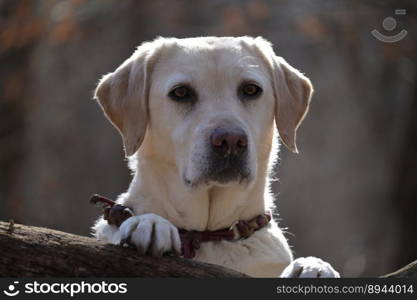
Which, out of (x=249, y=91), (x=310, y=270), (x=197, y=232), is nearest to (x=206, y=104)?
(x=249, y=91)

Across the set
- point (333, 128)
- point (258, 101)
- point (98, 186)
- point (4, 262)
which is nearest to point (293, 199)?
point (333, 128)

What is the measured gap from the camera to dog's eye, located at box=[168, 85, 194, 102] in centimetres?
438

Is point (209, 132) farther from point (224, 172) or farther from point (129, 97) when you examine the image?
point (129, 97)

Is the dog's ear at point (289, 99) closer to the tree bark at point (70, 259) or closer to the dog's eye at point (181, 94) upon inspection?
the dog's eye at point (181, 94)

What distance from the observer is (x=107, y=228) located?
4.15 metres

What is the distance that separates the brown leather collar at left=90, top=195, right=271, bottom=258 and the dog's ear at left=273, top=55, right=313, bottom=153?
17.9 inches

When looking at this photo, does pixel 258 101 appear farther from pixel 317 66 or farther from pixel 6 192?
pixel 317 66

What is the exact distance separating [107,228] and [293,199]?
439 inches

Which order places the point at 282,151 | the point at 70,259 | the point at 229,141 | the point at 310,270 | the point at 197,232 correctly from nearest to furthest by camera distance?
the point at 70,259, the point at 310,270, the point at 229,141, the point at 197,232, the point at 282,151

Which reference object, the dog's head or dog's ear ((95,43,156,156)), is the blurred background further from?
dog's ear ((95,43,156,156))

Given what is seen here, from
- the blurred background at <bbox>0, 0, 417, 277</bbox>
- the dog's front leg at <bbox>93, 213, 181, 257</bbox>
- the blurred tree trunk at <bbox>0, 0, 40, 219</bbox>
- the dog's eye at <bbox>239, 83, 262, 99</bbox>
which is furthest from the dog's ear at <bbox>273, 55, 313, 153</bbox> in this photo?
the blurred tree trunk at <bbox>0, 0, 40, 219</bbox>

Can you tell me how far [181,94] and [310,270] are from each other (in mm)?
1256

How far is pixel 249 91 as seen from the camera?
443cm

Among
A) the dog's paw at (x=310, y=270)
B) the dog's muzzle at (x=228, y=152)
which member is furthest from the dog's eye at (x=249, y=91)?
the dog's paw at (x=310, y=270)
